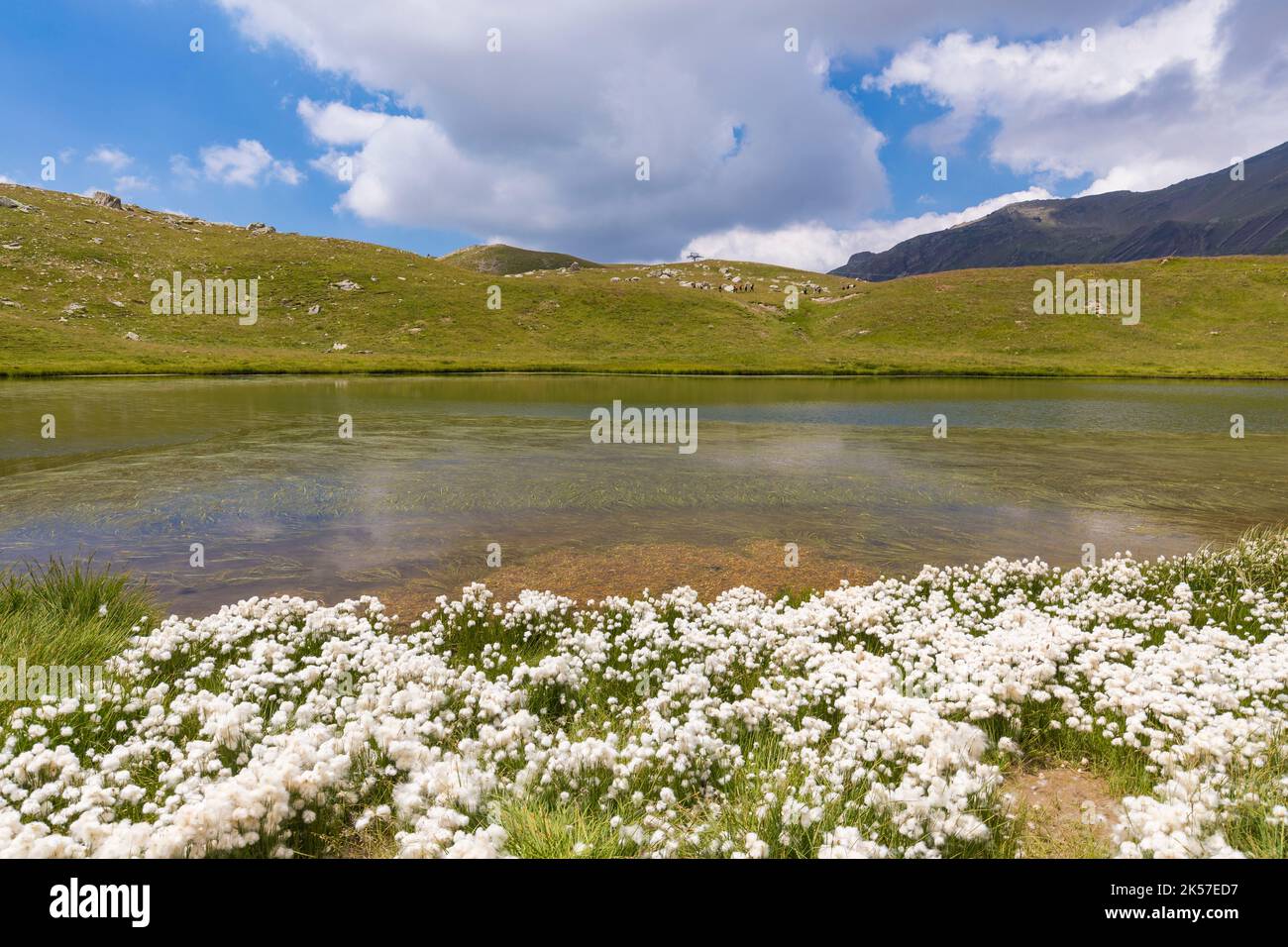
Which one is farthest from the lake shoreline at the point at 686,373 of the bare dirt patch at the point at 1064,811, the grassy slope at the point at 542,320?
the bare dirt patch at the point at 1064,811

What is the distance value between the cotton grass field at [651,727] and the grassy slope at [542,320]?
87.3 meters

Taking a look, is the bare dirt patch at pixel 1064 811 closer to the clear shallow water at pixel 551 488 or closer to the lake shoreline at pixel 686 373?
the clear shallow water at pixel 551 488

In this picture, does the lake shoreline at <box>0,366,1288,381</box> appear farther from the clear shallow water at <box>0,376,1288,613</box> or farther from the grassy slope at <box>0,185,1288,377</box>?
the clear shallow water at <box>0,376,1288,613</box>

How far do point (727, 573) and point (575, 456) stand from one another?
1581cm

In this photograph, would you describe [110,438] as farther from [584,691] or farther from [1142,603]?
[1142,603]

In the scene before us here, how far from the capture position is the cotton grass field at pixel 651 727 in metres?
4.80

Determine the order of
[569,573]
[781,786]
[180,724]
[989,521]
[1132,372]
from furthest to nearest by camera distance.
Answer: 1. [1132,372]
2. [989,521]
3. [569,573]
4. [180,724]
5. [781,786]

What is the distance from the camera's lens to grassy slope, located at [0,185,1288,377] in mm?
100312

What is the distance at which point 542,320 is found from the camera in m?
137

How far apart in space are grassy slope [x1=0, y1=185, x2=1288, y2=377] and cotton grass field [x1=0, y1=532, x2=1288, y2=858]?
8735cm

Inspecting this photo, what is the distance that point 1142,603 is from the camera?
34.1ft

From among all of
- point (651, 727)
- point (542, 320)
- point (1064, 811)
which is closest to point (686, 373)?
point (542, 320)

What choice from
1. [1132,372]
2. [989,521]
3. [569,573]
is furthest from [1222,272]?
[569,573]

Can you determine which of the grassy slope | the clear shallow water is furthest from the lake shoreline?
the clear shallow water
